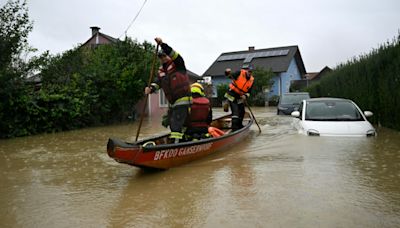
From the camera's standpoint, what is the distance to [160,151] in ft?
18.0

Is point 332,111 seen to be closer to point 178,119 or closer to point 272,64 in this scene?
point 178,119

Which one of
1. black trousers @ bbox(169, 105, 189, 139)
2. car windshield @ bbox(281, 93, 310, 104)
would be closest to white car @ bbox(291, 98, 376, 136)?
black trousers @ bbox(169, 105, 189, 139)

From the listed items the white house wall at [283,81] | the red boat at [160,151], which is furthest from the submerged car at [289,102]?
the white house wall at [283,81]

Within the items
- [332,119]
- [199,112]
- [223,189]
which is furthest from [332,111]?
[223,189]

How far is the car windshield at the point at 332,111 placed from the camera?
27.7 ft

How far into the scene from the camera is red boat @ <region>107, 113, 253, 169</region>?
4926mm

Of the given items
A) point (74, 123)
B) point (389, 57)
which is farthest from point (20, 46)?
point (389, 57)

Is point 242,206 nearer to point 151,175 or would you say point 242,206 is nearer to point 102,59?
point 151,175

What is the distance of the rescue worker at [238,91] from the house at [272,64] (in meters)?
27.3

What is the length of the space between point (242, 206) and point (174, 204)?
81 centimetres

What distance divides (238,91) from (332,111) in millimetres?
2481

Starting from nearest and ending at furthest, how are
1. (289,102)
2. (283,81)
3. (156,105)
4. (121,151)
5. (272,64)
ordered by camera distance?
(121,151) → (289,102) → (156,105) → (283,81) → (272,64)

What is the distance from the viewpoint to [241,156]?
718 centimetres

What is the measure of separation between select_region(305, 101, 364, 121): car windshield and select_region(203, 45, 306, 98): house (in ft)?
91.5
